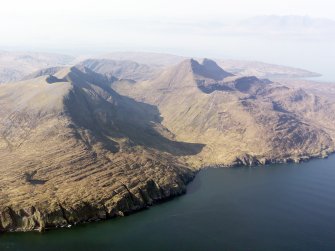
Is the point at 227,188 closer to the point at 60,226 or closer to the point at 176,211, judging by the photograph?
the point at 176,211

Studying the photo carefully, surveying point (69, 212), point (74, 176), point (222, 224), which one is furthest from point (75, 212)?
point (222, 224)

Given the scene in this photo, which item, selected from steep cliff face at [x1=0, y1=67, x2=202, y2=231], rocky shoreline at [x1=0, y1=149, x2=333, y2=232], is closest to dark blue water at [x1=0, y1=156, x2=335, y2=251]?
rocky shoreline at [x1=0, y1=149, x2=333, y2=232]

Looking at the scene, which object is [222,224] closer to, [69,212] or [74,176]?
[69,212]

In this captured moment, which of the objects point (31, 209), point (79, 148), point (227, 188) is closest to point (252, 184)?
point (227, 188)

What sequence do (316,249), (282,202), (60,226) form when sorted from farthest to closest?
1. (282,202)
2. (60,226)
3. (316,249)

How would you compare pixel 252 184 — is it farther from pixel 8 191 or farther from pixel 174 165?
pixel 8 191

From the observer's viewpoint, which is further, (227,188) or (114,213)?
(227,188)

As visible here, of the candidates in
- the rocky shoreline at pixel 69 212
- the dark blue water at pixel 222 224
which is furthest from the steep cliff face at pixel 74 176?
the dark blue water at pixel 222 224

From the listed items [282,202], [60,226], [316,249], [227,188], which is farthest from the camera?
[227,188]
